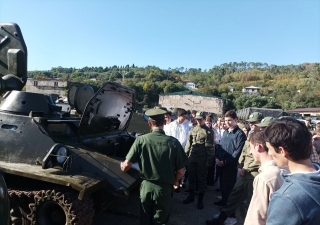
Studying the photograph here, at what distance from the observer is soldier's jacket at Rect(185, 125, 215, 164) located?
5.94 meters

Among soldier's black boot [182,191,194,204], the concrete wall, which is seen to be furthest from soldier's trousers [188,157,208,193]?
the concrete wall

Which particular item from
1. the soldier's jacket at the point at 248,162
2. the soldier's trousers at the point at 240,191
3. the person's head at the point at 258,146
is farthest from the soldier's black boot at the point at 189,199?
the person's head at the point at 258,146

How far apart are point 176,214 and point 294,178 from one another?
4.04 metres

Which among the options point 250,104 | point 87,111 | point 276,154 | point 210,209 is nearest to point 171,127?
point 210,209

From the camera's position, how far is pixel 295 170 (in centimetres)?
179

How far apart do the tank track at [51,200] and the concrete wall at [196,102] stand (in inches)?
1506

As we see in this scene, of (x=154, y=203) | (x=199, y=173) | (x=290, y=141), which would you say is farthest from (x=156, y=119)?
(x=199, y=173)

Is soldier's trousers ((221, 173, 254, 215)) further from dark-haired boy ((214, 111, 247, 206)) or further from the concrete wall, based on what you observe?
the concrete wall

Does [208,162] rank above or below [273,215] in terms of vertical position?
below

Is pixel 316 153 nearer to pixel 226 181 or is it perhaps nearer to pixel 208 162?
pixel 226 181

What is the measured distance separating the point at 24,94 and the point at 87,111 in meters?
1.25

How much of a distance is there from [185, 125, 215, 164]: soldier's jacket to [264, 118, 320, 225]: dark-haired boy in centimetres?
402

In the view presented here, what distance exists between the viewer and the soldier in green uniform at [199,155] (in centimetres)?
585

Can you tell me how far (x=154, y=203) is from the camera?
3551 mm
